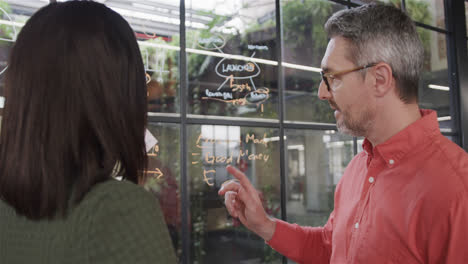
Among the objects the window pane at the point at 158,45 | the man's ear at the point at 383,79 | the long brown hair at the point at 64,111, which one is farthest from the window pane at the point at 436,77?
the long brown hair at the point at 64,111

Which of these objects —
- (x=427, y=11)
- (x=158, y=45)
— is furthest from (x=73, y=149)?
(x=427, y=11)

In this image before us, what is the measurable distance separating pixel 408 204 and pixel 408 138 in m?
0.26

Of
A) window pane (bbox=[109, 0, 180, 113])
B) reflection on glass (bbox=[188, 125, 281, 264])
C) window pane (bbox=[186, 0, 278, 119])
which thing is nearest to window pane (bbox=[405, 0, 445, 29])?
window pane (bbox=[186, 0, 278, 119])

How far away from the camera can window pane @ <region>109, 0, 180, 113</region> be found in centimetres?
242

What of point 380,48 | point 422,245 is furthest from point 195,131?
point 422,245

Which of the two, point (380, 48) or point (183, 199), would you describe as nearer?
point (380, 48)

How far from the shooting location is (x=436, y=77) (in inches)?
168

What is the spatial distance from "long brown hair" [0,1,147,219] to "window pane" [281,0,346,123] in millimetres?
2430

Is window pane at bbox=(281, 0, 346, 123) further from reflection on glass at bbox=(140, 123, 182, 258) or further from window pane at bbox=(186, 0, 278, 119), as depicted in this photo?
reflection on glass at bbox=(140, 123, 182, 258)

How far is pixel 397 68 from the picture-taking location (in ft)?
4.58

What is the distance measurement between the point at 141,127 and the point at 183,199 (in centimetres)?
186

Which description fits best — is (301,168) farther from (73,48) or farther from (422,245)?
(73,48)

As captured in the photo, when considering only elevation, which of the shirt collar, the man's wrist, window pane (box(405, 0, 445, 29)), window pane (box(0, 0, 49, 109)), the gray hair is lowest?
the man's wrist

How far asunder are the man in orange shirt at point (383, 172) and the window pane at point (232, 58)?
48.5 inches
